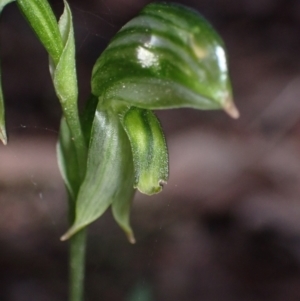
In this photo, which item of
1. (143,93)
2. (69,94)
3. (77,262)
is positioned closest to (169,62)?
(143,93)

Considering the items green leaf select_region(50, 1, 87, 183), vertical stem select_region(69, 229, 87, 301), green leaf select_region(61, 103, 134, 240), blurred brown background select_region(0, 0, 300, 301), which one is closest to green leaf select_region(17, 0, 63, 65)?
green leaf select_region(50, 1, 87, 183)

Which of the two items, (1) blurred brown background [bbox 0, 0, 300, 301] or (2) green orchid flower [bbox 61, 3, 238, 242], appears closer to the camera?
(2) green orchid flower [bbox 61, 3, 238, 242]

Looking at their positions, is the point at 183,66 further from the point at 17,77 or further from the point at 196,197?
the point at 17,77

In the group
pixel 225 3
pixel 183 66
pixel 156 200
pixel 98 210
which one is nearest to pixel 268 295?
pixel 156 200

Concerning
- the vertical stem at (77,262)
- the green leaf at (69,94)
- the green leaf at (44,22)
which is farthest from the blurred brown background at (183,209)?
the green leaf at (44,22)

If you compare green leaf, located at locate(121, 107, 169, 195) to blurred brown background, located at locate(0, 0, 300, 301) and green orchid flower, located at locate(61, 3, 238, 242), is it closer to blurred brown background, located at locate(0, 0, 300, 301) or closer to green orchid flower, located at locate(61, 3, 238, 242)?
green orchid flower, located at locate(61, 3, 238, 242)

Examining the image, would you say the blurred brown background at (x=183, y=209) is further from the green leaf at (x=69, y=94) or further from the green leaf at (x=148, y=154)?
the green leaf at (x=148, y=154)
